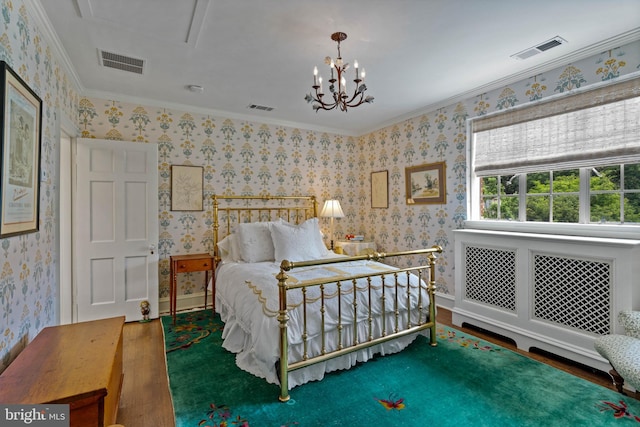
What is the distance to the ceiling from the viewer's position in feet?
6.77

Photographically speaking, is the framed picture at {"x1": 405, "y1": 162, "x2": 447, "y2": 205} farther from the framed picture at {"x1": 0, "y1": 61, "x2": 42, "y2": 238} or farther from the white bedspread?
the framed picture at {"x1": 0, "y1": 61, "x2": 42, "y2": 238}

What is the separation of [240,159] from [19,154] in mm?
2727

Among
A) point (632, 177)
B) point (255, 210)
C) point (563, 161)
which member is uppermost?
point (563, 161)

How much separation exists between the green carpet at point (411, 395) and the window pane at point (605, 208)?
1370 millimetres

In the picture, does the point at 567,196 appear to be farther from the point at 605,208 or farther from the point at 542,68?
the point at 542,68

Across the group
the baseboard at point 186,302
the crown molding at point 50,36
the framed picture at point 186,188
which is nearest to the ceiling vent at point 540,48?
the crown molding at point 50,36

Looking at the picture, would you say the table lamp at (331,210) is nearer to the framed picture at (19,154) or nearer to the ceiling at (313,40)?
the ceiling at (313,40)

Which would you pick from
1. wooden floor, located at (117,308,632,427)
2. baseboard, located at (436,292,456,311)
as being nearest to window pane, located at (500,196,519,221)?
baseboard, located at (436,292,456,311)

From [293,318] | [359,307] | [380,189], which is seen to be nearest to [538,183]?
[380,189]

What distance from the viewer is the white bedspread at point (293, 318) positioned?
222 cm

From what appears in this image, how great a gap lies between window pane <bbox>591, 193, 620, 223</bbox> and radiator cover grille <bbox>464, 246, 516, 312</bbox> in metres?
0.74

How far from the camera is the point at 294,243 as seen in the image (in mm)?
3662

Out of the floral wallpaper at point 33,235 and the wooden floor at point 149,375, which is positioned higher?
the floral wallpaper at point 33,235

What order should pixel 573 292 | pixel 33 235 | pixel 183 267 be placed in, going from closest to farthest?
pixel 33 235 < pixel 573 292 < pixel 183 267
